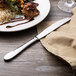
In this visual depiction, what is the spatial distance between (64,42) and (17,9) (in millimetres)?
345

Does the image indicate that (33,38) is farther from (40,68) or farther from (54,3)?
(54,3)

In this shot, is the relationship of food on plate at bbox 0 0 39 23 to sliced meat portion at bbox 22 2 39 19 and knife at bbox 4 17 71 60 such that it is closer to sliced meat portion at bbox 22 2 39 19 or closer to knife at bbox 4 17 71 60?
sliced meat portion at bbox 22 2 39 19

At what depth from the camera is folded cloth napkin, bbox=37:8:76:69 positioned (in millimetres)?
904

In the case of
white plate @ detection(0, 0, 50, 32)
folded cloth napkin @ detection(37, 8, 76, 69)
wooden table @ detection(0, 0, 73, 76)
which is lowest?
wooden table @ detection(0, 0, 73, 76)

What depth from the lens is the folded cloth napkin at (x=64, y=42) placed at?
904 mm

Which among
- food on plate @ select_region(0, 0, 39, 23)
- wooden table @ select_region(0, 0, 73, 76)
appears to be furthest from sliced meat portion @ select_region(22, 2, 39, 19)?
wooden table @ select_region(0, 0, 73, 76)

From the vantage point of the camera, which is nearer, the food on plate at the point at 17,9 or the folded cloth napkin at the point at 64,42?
the folded cloth napkin at the point at 64,42

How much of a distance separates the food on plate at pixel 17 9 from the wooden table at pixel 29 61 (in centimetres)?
11

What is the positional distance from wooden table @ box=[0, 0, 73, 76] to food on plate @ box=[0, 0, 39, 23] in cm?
11

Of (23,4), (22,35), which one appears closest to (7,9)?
(23,4)

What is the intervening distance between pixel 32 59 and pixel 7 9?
375 mm

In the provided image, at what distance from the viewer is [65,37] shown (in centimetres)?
97

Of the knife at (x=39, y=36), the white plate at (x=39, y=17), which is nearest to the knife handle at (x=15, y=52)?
the knife at (x=39, y=36)

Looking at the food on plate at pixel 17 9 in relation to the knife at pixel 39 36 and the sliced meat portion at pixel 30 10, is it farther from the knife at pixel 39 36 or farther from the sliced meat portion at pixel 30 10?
the knife at pixel 39 36
